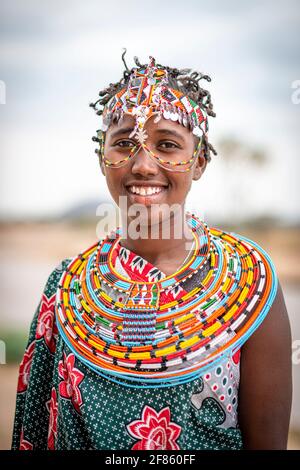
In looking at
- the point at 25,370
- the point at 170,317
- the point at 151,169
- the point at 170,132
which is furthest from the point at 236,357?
the point at 25,370

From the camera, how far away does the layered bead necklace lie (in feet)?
6.53

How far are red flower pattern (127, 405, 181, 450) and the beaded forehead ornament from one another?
0.92 m

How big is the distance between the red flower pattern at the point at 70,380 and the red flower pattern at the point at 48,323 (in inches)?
7.6

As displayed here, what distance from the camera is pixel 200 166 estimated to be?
7.42 ft

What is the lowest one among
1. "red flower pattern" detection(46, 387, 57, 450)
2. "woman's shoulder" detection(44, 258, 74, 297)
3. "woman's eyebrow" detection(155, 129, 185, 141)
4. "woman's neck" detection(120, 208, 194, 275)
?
"red flower pattern" detection(46, 387, 57, 450)

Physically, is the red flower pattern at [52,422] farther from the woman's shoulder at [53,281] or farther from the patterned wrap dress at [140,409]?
the woman's shoulder at [53,281]

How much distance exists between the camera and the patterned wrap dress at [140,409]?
1.96 meters

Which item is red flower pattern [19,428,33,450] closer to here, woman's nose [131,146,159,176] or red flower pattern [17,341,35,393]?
red flower pattern [17,341,35,393]

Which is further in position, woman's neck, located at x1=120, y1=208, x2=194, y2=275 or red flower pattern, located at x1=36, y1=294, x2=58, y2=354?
red flower pattern, located at x1=36, y1=294, x2=58, y2=354

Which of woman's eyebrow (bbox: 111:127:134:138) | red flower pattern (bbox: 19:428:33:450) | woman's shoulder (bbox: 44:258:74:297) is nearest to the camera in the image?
woman's eyebrow (bbox: 111:127:134:138)

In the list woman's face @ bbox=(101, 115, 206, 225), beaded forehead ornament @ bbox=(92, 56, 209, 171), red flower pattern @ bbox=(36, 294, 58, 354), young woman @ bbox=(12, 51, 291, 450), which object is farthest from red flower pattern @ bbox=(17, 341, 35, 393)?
beaded forehead ornament @ bbox=(92, 56, 209, 171)

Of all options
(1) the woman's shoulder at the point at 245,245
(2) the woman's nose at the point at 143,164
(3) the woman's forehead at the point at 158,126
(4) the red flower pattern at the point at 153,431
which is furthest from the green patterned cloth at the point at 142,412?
(3) the woman's forehead at the point at 158,126
